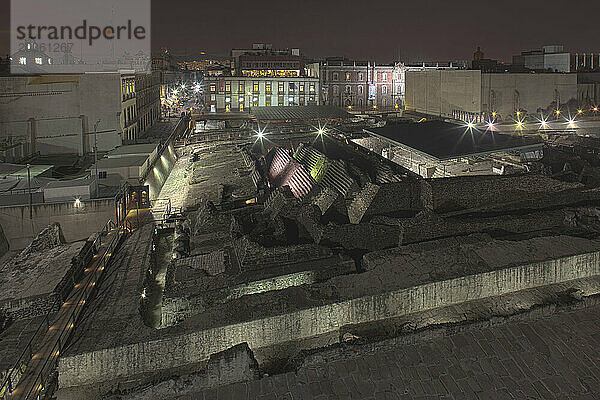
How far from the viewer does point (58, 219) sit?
1783 centimetres

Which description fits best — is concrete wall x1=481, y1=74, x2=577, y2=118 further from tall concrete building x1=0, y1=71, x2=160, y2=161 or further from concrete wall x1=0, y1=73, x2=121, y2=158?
concrete wall x1=0, y1=73, x2=121, y2=158

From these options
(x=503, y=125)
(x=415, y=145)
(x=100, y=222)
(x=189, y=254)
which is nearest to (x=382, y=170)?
(x=415, y=145)

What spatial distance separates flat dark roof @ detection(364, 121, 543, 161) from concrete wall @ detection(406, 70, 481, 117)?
587 inches

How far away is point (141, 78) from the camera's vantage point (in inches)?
1561

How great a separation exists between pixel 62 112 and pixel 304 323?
1064 inches

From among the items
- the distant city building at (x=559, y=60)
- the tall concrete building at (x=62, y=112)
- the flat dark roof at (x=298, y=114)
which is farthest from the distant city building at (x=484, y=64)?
the tall concrete building at (x=62, y=112)

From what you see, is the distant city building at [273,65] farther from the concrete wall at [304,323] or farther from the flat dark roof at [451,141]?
the concrete wall at [304,323]

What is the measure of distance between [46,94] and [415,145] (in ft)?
75.8

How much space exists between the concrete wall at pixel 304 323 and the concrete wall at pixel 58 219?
1079 cm

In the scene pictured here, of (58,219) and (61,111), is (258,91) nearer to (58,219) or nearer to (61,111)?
(61,111)

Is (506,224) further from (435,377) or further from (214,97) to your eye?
(214,97)

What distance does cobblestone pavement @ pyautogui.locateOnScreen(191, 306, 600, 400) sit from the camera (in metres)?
7.18

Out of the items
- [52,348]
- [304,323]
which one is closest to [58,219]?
[52,348]

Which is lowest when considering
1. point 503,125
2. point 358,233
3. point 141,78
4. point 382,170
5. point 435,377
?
point 435,377
